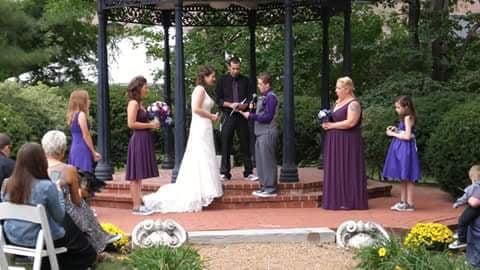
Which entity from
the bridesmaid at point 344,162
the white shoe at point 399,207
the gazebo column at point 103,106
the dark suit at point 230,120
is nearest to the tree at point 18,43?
the gazebo column at point 103,106

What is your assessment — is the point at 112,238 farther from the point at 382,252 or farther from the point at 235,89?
the point at 235,89

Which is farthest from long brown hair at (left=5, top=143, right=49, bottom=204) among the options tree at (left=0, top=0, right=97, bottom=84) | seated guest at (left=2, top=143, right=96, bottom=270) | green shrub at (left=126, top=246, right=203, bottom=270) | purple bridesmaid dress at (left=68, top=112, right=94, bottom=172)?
tree at (left=0, top=0, right=97, bottom=84)

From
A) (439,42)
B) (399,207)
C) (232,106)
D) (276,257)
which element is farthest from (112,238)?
(439,42)

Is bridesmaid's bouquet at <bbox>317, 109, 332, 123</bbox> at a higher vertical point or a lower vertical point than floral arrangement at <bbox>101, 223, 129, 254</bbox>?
higher

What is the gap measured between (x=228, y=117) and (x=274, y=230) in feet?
9.64

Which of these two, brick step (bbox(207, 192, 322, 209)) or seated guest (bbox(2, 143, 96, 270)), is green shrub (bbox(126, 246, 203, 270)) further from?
brick step (bbox(207, 192, 322, 209))

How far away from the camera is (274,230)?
8672 mm

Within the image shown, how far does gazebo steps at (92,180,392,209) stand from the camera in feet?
34.7

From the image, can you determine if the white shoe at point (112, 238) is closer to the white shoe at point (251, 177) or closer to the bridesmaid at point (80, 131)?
the bridesmaid at point (80, 131)

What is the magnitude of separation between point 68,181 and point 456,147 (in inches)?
241

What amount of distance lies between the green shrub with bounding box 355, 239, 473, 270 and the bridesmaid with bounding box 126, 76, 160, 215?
368cm

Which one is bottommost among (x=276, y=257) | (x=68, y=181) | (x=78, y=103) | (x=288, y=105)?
(x=276, y=257)

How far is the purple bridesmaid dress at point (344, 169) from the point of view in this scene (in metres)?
10.2

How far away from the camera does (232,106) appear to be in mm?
11094
